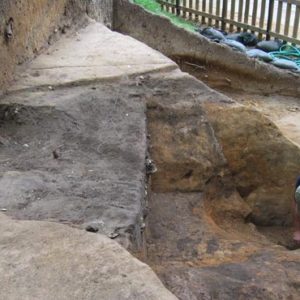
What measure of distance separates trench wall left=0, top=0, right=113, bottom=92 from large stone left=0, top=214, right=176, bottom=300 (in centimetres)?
166

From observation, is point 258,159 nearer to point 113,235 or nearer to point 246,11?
point 113,235

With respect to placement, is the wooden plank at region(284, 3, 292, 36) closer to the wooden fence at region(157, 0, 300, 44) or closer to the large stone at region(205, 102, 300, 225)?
the wooden fence at region(157, 0, 300, 44)

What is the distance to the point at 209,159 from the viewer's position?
3.65 meters

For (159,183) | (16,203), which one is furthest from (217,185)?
(16,203)

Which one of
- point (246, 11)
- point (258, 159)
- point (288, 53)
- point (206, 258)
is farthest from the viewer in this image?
point (246, 11)

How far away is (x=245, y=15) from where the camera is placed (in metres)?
9.76

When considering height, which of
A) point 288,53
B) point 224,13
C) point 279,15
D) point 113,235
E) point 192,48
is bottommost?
point 288,53

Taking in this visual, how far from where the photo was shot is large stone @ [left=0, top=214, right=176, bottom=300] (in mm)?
1803

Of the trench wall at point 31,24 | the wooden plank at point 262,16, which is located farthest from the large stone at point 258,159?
the wooden plank at point 262,16

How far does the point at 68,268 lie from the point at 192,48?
4545 millimetres

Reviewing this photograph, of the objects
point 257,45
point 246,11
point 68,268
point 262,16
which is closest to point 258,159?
point 68,268

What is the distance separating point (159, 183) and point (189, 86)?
2.62ft

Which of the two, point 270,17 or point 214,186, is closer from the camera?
point 214,186

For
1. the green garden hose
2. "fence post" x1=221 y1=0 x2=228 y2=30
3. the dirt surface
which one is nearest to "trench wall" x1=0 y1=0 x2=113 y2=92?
the dirt surface
